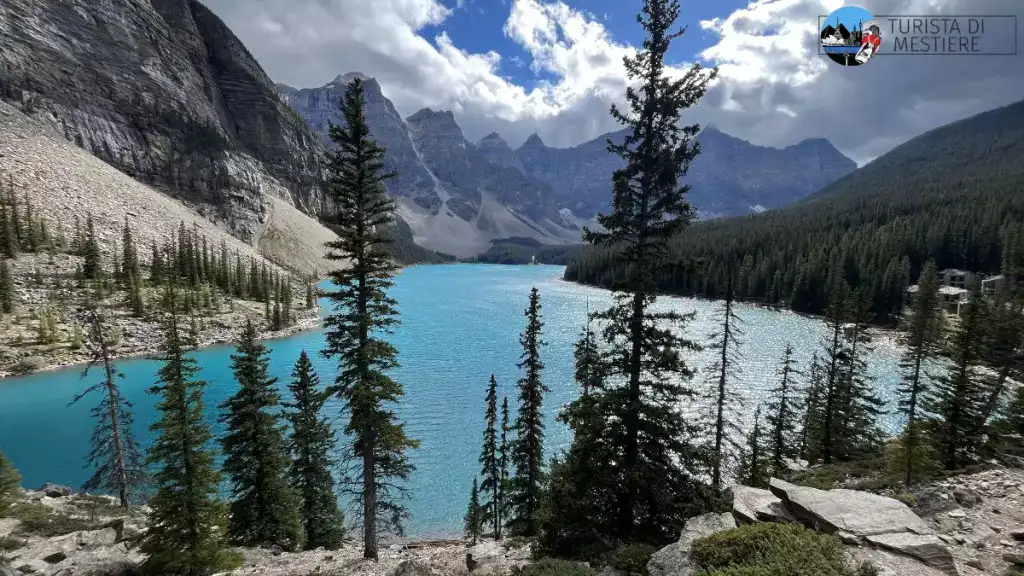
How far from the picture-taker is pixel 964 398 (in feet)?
68.3

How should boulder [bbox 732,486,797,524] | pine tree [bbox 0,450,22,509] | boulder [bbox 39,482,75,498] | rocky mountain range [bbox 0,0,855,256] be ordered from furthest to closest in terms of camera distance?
rocky mountain range [bbox 0,0,855,256]
boulder [bbox 39,482,75,498]
pine tree [bbox 0,450,22,509]
boulder [bbox 732,486,797,524]

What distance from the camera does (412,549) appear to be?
2286 centimetres

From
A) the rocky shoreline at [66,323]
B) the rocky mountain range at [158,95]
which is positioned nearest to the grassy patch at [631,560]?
the rocky shoreline at [66,323]

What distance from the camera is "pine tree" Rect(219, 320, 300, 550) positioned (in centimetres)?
1922

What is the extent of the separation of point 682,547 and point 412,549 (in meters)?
19.4

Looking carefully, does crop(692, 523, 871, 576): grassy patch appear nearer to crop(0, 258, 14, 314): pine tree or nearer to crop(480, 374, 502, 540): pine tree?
crop(480, 374, 502, 540): pine tree

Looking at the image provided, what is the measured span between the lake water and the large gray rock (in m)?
21.8

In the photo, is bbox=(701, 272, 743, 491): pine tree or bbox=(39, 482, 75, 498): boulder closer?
bbox=(701, 272, 743, 491): pine tree

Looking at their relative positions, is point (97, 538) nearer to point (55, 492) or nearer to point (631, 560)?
point (55, 492)

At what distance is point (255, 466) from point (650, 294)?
20.3m

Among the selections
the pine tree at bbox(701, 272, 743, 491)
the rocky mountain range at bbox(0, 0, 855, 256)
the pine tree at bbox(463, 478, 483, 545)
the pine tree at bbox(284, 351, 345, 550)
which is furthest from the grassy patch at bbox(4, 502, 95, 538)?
the rocky mountain range at bbox(0, 0, 855, 256)

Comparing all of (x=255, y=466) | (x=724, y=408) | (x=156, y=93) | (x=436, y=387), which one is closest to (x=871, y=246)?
(x=724, y=408)

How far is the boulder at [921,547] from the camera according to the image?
7.29 metres

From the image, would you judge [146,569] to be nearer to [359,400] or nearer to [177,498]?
[177,498]
